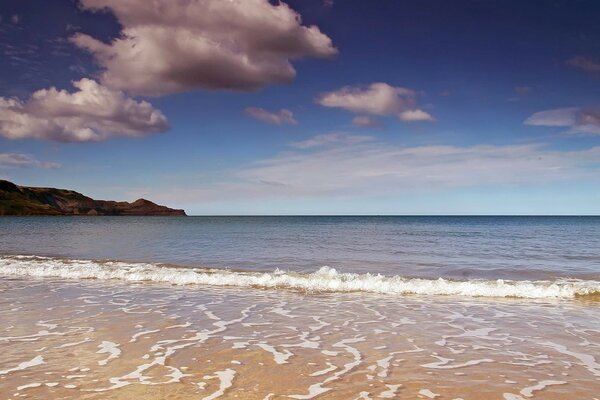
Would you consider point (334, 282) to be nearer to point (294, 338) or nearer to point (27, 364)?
point (294, 338)

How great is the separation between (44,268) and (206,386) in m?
20.2

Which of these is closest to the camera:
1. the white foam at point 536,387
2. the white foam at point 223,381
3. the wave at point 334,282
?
the white foam at point 223,381

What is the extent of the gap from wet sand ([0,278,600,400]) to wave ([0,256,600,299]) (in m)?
1.91

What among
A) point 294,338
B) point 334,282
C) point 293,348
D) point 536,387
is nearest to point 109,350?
point 293,348

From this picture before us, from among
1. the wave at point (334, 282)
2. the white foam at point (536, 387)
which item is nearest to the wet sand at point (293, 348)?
the white foam at point (536, 387)

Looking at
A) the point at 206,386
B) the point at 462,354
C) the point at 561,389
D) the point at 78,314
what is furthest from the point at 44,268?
the point at 561,389

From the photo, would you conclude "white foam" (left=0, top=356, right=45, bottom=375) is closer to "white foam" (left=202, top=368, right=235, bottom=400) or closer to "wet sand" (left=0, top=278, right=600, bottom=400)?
"wet sand" (left=0, top=278, right=600, bottom=400)

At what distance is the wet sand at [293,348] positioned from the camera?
657 cm

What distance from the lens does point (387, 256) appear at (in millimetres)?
32531

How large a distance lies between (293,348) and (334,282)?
9431mm

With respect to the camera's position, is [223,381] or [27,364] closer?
[223,381]

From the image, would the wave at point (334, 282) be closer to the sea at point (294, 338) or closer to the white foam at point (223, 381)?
the sea at point (294, 338)

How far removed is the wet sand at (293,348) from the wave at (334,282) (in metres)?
1.91

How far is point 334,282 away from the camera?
59.5ft
